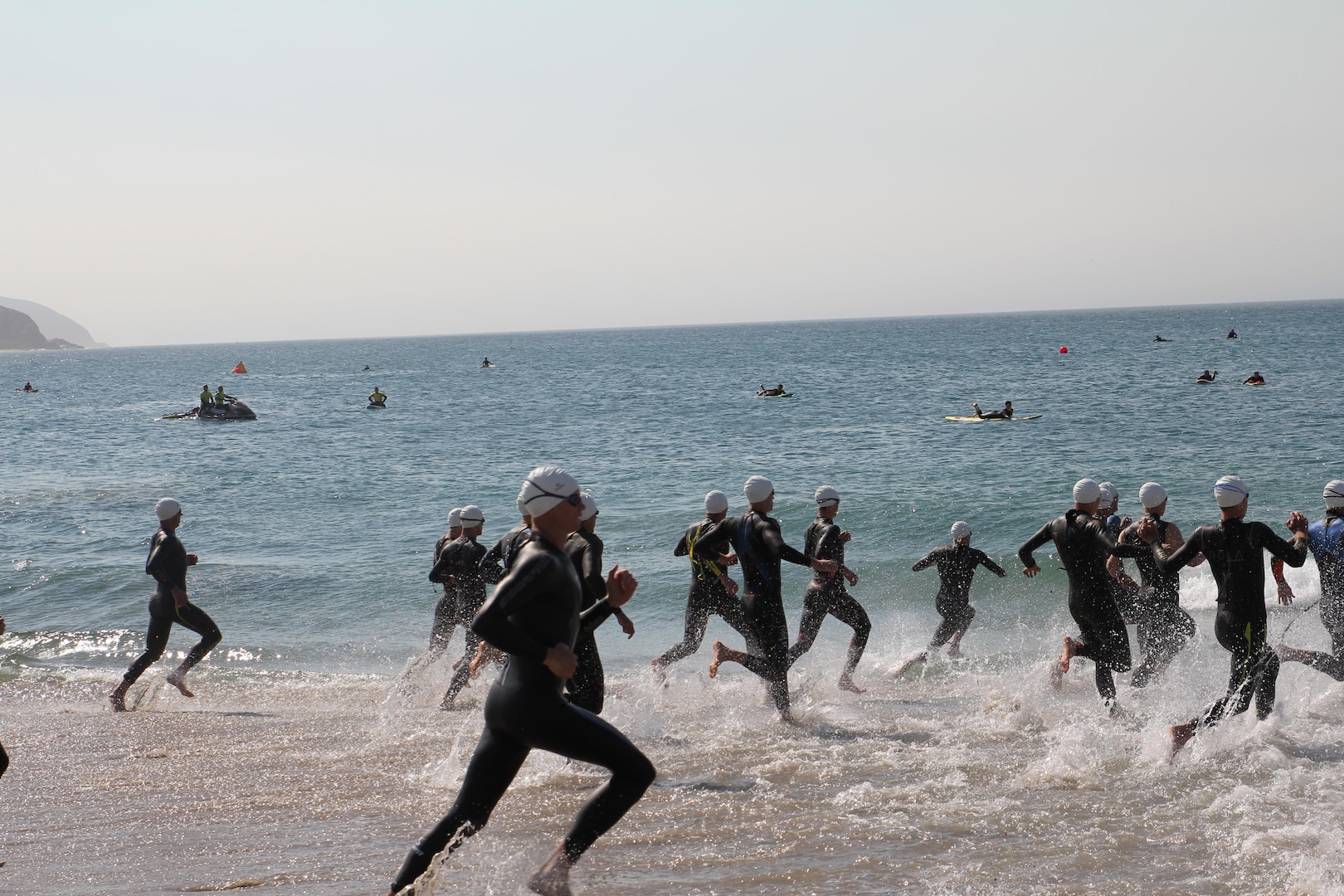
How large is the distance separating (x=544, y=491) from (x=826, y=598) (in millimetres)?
6084

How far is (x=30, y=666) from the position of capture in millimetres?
12328

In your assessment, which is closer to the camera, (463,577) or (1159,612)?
(1159,612)

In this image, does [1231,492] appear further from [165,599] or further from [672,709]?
[165,599]

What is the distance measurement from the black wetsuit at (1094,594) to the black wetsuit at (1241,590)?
82 cm

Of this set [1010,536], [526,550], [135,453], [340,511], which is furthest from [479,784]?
[135,453]

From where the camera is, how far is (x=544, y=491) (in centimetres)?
445

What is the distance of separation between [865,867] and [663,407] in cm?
4871

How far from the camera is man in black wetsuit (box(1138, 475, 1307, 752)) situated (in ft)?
23.3

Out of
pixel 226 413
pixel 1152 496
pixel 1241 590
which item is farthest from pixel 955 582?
pixel 226 413

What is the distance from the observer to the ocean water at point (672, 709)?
18.0 ft

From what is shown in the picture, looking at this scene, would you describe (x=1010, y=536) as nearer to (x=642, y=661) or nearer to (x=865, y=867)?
(x=642, y=661)

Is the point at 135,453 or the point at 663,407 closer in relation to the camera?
the point at 135,453

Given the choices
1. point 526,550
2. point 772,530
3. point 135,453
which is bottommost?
point 135,453

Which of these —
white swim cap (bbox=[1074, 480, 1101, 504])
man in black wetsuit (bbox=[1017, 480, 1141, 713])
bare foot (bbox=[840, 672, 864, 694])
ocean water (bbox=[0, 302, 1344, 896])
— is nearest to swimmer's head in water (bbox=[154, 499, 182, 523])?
ocean water (bbox=[0, 302, 1344, 896])
